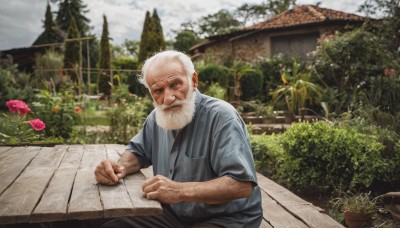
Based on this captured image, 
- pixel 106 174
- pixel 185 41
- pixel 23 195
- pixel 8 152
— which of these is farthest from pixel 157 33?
pixel 23 195


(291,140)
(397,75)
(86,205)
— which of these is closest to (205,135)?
(86,205)

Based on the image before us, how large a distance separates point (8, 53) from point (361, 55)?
19462 mm

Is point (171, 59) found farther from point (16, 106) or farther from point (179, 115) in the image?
point (16, 106)

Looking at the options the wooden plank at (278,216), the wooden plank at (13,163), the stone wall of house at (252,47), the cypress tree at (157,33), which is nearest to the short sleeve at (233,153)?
the wooden plank at (278,216)

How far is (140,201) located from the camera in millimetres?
1707

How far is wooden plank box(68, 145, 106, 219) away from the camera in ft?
5.09

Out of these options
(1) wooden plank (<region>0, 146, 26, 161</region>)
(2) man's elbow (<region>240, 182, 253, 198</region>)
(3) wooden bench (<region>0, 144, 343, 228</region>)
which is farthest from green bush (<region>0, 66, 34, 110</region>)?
(2) man's elbow (<region>240, 182, 253, 198</region>)

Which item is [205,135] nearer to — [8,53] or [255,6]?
[8,53]

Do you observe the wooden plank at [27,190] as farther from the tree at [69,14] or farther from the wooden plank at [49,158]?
the tree at [69,14]

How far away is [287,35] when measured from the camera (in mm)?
17234

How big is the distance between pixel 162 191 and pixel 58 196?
19.7 inches

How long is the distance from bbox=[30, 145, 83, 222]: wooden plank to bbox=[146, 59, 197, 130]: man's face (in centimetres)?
66

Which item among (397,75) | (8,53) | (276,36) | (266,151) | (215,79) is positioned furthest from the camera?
(8,53)

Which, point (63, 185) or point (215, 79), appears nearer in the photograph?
point (63, 185)
